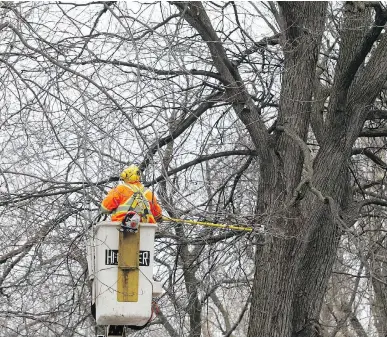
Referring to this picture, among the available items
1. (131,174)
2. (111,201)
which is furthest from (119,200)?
(131,174)

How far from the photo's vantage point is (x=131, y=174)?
9.10m

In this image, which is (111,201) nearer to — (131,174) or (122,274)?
(131,174)

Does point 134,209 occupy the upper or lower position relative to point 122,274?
upper

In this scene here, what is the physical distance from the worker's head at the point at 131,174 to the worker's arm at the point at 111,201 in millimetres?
130

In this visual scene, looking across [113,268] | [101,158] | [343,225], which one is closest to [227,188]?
[343,225]

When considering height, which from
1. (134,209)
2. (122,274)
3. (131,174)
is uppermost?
(131,174)

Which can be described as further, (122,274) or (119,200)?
(119,200)

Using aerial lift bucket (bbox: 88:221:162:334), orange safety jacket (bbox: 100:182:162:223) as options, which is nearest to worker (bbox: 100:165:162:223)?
orange safety jacket (bbox: 100:182:162:223)

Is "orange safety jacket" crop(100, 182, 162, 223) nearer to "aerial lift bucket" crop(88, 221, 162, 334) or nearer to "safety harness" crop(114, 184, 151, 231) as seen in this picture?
"safety harness" crop(114, 184, 151, 231)

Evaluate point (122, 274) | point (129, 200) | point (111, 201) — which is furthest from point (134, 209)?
point (122, 274)

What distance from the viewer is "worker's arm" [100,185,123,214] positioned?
9133mm

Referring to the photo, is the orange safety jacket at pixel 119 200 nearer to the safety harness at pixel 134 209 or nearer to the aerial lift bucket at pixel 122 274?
the safety harness at pixel 134 209

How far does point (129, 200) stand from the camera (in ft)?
29.9

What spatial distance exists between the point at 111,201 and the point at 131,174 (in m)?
0.29
